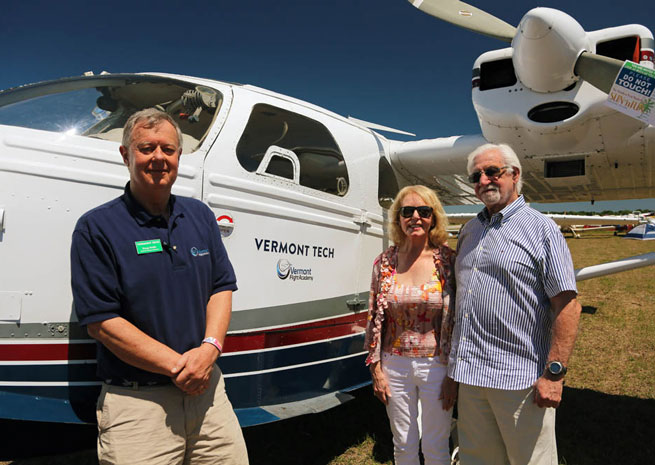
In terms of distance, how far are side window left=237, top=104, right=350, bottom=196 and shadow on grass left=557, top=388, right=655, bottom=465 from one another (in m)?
3.50

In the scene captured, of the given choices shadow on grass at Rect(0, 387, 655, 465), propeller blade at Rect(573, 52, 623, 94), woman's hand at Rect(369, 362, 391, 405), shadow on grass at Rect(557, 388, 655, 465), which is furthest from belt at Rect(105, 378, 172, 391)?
shadow on grass at Rect(557, 388, 655, 465)

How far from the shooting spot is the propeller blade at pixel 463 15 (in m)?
4.51

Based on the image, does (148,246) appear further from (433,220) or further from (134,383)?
(433,220)

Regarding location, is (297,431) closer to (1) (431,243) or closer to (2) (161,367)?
(1) (431,243)

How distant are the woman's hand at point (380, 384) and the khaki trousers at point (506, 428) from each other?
0.44 meters

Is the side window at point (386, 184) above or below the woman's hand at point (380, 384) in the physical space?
above

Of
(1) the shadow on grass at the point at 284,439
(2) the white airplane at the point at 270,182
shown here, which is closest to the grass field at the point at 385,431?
(1) the shadow on grass at the point at 284,439

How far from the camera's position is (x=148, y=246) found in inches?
73.7

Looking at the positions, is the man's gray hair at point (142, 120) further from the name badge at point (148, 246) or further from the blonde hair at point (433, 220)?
the blonde hair at point (433, 220)

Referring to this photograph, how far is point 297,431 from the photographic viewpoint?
4555 millimetres

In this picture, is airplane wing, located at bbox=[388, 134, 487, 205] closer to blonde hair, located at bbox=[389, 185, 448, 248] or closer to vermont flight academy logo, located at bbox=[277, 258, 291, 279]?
blonde hair, located at bbox=[389, 185, 448, 248]

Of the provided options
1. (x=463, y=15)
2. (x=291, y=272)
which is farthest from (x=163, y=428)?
(x=463, y=15)

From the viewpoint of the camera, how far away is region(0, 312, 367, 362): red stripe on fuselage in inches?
91.8

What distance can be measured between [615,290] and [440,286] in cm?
1624
